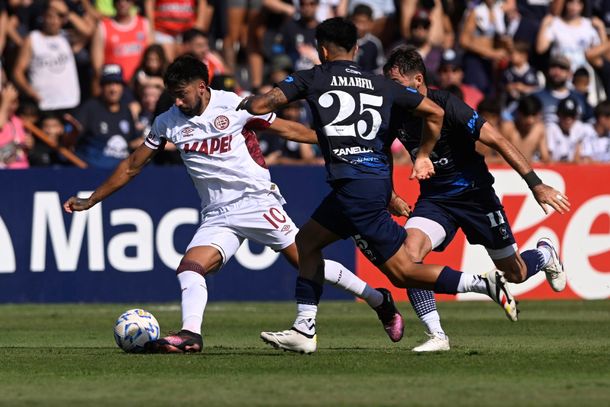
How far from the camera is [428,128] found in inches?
387

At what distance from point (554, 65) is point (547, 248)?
9084 mm

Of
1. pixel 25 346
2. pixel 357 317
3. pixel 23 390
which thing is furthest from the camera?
pixel 357 317

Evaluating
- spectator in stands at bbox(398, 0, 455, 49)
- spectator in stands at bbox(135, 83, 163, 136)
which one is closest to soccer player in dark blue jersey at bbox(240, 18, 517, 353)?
spectator in stands at bbox(135, 83, 163, 136)

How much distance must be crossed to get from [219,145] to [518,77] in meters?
11.5

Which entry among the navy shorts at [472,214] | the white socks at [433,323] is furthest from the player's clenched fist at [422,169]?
the white socks at [433,323]

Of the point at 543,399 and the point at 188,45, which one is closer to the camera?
the point at 543,399

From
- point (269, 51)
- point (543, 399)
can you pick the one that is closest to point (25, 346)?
point (543, 399)

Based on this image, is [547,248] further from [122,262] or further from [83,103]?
[83,103]

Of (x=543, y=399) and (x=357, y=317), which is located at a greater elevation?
(x=543, y=399)

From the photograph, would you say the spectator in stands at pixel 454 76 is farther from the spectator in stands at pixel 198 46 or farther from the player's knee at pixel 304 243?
the player's knee at pixel 304 243

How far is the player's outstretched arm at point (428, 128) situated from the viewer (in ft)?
32.0

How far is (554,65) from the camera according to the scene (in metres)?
20.5

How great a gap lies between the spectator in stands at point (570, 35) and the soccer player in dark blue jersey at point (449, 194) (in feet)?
36.0

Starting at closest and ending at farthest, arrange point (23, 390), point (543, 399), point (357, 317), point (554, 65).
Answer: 1. point (543, 399)
2. point (23, 390)
3. point (357, 317)
4. point (554, 65)
